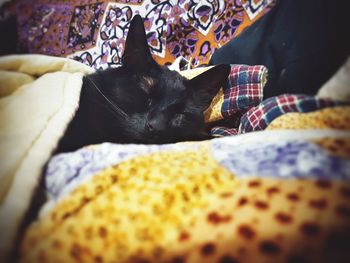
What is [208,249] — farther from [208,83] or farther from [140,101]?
[208,83]

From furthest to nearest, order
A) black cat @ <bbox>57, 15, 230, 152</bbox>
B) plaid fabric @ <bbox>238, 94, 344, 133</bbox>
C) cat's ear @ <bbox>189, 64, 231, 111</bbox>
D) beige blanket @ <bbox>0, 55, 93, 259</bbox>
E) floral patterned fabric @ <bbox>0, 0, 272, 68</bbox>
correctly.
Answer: floral patterned fabric @ <bbox>0, 0, 272, 68</bbox> → cat's ear @ <bbox>189, 64, 231, 111</bbox> → black cat @ <bbox>57, 15, 230, 152</bbox> → plaid fabric @ <bbox>238, 94, 344, 133</bbox> → beige blanket @ <bbox>0, 55, 93, 259</bbox>

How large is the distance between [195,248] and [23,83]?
0.84 meters

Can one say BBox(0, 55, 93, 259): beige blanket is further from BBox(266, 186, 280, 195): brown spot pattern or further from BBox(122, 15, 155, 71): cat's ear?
BBox(266, 186, 280, 195): brown spot pattern

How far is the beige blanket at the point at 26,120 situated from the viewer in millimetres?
404

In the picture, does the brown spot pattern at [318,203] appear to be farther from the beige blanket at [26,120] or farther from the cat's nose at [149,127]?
the cat's nose at [149,127]

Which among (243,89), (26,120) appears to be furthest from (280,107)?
(26,120)

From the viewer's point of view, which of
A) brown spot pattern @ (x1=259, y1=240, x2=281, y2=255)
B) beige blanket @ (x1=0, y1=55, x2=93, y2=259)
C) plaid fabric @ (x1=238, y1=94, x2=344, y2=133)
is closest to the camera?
brown spot pattern @ (x1=259, y1=240, x2=281, y2=255)

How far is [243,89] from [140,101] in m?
0.49

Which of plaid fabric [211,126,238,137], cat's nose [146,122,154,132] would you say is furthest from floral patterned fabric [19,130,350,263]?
plaid fabric [211,126,238,137]

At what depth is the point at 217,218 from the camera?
324 mm

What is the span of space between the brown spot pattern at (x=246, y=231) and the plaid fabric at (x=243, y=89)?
799 mm

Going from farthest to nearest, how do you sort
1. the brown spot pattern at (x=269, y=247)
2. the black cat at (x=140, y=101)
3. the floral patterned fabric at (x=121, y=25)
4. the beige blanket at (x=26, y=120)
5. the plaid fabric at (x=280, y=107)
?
the floral patterned fabric at (x=121, y=25), the black cat at (x=140, y=101), the plaid fabric at (x=280, y=107), the beige blanket at (x=26, y=120), the brown spot pattern at (x=269, y=247)

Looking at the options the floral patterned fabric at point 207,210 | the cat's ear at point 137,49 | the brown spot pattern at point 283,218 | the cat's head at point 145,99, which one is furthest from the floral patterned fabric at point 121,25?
the brown spot pattern at point 283,218

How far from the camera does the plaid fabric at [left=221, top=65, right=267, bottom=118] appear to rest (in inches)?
39.8
